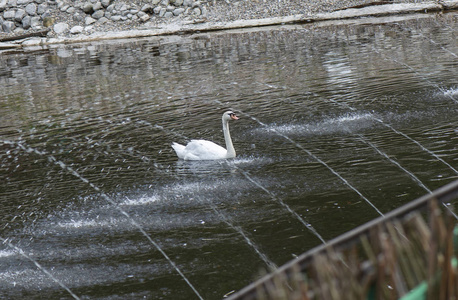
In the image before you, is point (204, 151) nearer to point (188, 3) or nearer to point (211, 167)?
point (211, 167)

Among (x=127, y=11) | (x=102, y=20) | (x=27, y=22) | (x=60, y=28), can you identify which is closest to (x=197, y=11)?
(x=127, y=11)

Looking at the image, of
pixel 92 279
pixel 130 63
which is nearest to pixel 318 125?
pixel 92 279

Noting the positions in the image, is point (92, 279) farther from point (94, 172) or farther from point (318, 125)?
point (318, 125)

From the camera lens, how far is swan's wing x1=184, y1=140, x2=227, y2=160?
9797 millimetres

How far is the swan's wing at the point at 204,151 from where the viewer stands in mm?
9797

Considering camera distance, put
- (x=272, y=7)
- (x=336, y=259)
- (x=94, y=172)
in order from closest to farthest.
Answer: (x=336, y=259), (x=94, y=172), (x=272, y=7)

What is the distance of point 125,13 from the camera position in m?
36.1

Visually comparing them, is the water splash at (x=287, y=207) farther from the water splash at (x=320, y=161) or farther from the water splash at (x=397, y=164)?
the water splash at (x=397, y=164)

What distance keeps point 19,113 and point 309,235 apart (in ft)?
38.6

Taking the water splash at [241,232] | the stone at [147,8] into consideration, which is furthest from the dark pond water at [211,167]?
the stone at [147,8]

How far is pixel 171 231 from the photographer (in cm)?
725

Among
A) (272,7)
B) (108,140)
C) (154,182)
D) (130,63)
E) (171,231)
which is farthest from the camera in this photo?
(272,7)

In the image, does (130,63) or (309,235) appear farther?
(130,63)

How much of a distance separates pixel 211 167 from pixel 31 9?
32150mm
